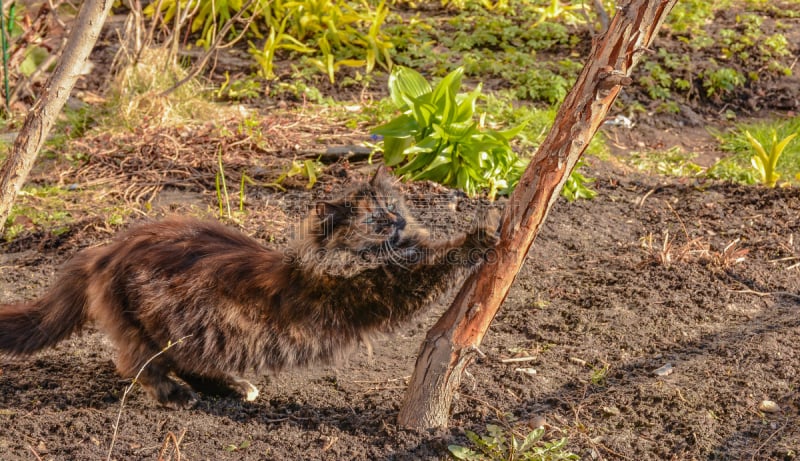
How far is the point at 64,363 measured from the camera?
3.50 m

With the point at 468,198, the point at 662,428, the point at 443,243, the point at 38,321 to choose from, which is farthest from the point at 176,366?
the point at 468,198

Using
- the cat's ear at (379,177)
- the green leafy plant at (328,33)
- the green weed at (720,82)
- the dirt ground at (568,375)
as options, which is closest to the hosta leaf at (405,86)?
the dirt ground at (568,375)

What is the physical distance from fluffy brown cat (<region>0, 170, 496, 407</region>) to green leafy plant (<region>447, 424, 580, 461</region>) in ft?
1.79

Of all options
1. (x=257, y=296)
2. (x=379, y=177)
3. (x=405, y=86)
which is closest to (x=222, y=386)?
(x=257, y=296)

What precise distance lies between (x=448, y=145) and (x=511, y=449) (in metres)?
2.62

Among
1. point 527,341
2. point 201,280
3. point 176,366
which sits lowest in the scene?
point 527,341

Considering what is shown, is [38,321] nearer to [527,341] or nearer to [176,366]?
[176,366]

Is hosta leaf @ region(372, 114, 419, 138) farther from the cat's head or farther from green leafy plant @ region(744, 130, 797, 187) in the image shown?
green leafy plant @ region(744, 130, 797, 187)

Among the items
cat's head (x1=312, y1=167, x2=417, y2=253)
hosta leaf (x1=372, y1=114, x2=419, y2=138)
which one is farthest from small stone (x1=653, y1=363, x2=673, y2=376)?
hosta leaf (x1=372, y1=114, x2=419, y2=138)

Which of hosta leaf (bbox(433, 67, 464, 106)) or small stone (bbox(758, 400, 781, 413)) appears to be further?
hosta leaf (bbox(433, 67, 464, 106))

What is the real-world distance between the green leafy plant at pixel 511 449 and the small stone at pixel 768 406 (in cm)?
86

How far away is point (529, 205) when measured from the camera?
2625 millimetres

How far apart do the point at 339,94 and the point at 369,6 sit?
1673 mm

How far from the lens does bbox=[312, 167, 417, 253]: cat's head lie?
9.94 feet
